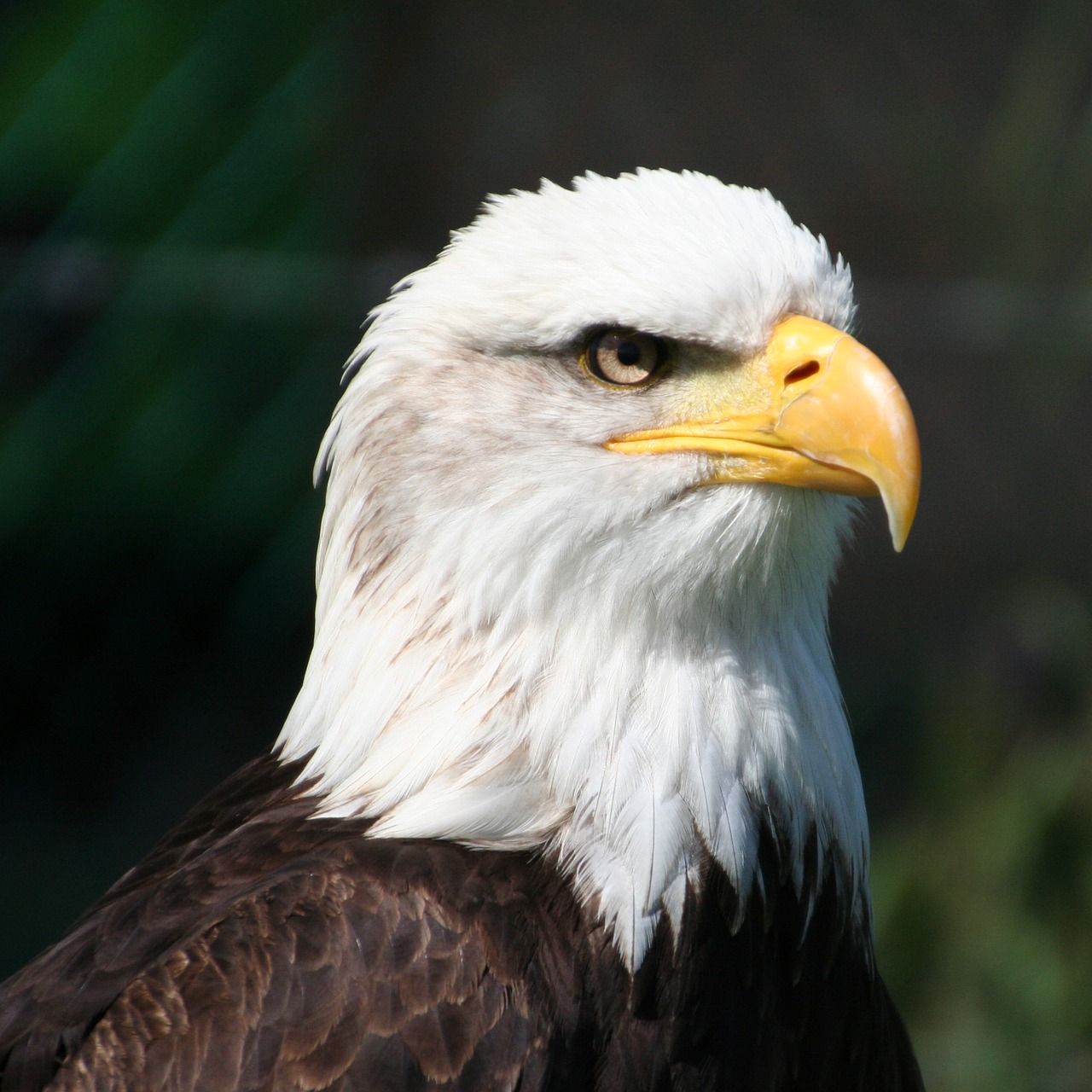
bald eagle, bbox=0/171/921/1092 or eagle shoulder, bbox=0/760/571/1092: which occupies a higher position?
bald eagle, bbox=0/171/921/1092

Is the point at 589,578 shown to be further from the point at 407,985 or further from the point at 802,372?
the point at 407,985

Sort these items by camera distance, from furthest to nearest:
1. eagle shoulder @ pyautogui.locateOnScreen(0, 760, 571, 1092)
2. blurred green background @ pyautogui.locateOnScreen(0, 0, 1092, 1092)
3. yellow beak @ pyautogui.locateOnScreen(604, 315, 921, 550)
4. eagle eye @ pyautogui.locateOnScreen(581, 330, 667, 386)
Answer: blurred green background @ pyautogui.locateOnScreen(0, 0, 1092, 1092)
eagle eye @ pyautogui.locateOnScreen(581, 330, 667, 386)
yellow beak @ pyautogui.locateOnScreen(604, 315, 921, 550)
eagle shoulder @ pyautogui.locateOnScreen(0, 760, 571, 1092)

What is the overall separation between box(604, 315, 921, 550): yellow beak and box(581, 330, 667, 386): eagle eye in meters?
0.07

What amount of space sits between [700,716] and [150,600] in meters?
2.77

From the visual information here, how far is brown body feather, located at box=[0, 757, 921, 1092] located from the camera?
164 cm

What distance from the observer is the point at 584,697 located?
189 cm

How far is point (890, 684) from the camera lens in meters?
4.75

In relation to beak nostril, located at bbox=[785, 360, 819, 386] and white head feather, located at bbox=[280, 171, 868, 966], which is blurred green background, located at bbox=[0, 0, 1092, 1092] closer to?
white head feather, located at bbox=[280, 171, 868, 966]

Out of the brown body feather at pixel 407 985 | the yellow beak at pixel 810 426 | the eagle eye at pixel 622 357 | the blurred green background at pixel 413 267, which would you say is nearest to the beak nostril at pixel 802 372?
the yellow beak at pixel 810 426

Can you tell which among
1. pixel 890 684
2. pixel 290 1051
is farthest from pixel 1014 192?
pixel 290 1051

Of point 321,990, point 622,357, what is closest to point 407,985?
point 321,990

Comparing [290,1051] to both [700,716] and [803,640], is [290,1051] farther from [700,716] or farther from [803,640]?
[803,640]

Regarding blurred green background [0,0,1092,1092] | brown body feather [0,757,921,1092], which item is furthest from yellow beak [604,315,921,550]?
blurred green background [0,0,1092,1092]

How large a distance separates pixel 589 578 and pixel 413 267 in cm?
237
